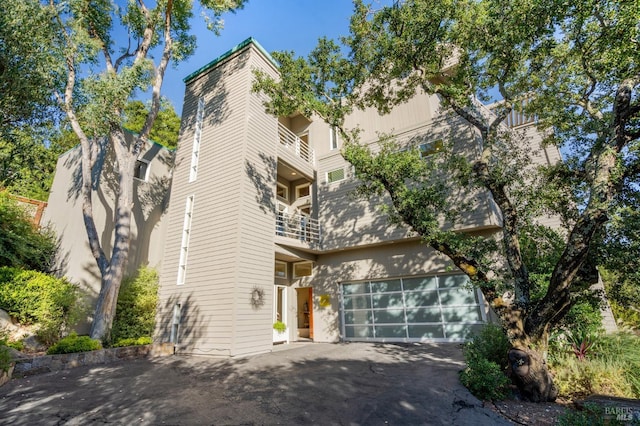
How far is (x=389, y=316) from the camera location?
11.1 metres

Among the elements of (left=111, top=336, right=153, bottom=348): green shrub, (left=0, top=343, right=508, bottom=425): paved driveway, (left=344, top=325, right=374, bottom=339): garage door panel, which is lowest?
(left=0, top=343, right=508, bottom=425): paved driveway

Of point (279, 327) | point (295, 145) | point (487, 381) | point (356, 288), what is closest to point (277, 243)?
point (279, 327)

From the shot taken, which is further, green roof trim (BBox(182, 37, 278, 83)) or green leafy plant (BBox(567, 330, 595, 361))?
green roof trim (BBox(182, 37, 278, 83))

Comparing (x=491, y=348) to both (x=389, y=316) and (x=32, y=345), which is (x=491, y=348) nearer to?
(x=389, y=316)

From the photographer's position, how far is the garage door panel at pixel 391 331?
35.2ft

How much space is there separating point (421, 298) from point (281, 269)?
5962mm

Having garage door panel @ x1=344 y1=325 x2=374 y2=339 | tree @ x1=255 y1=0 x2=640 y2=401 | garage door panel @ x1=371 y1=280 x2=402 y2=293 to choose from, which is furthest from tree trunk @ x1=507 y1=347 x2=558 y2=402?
garage door panel @ x1=344 y1=325 x2=374 y2=339

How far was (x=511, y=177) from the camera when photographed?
21.5 feet

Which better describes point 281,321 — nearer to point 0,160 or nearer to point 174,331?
point 174,331

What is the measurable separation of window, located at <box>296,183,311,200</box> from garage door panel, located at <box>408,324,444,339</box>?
7587mm

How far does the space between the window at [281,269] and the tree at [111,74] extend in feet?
18.5

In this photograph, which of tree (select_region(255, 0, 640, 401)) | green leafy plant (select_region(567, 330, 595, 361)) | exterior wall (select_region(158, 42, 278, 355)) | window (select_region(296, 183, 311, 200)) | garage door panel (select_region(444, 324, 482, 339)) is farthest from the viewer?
window (select_region(296, 183, 311, 200))

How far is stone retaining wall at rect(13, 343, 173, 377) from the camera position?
243 inches

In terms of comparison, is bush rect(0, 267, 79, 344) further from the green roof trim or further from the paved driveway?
the green roof trim
